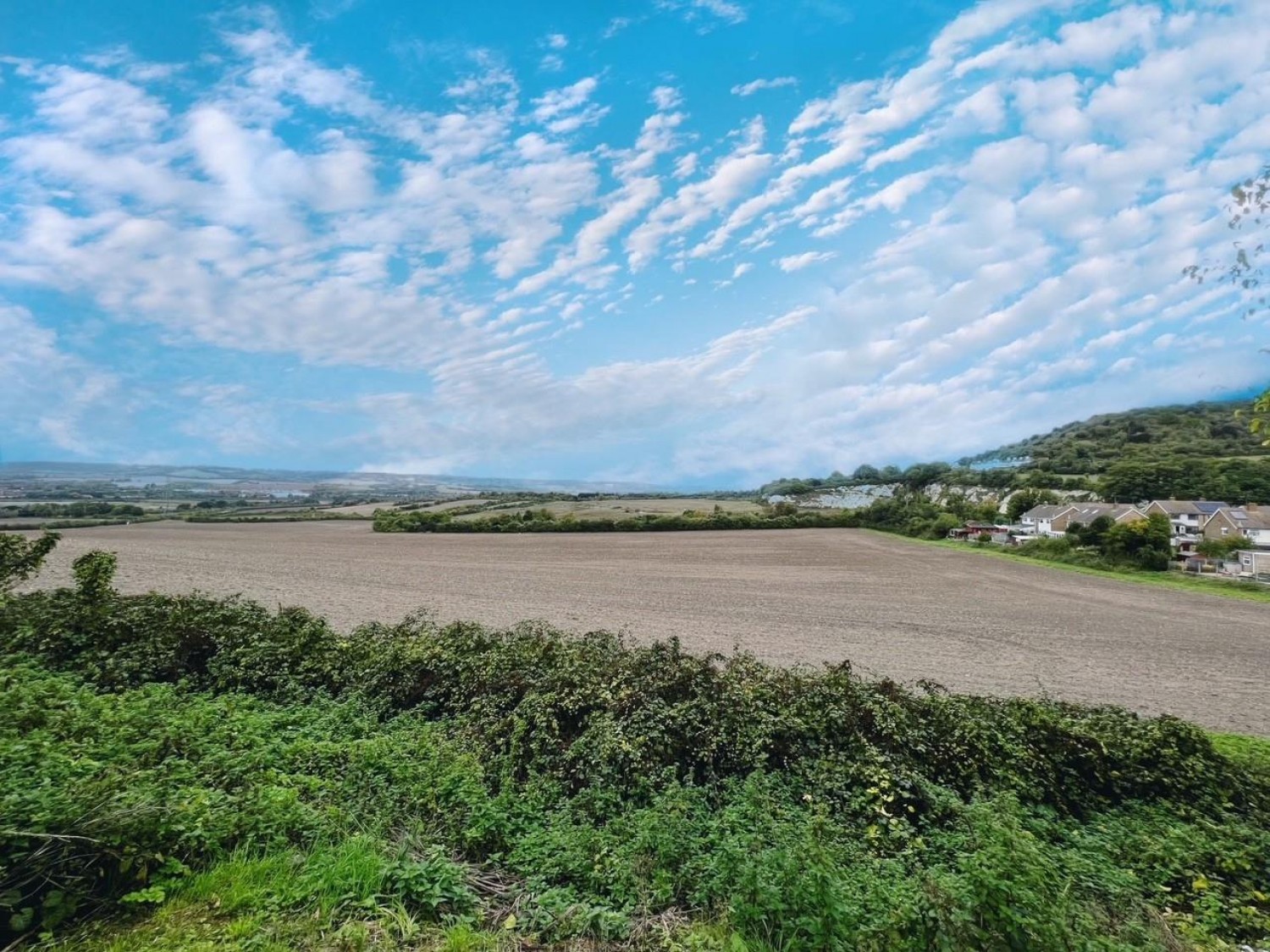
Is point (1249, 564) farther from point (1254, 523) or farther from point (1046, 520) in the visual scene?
point (1046, 520)

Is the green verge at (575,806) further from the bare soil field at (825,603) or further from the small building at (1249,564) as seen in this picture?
the small building at (1249,564)

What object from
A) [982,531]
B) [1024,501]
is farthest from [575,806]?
[1024,501]

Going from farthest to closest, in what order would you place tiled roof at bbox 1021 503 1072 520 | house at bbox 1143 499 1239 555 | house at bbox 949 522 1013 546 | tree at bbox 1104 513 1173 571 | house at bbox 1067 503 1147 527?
tiled roof at bbox 1021 503 1072 520 → house at bbox 949 522 1013 546 → house at bbox 1067 503 1147 527 → house at bbox 1143 499 1239 555 → tree at bbox 1104 513 1173 571

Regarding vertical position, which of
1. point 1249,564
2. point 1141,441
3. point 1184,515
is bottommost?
point 1249,564

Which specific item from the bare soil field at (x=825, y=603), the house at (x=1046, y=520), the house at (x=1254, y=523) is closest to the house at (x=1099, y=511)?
the house at (x=1046, y=520)

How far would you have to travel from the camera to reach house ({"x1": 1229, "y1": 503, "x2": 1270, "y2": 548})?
50156mm

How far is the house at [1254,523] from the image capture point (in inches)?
1975

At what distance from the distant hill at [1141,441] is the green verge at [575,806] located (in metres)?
92.5

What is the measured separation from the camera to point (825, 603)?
2316 cm

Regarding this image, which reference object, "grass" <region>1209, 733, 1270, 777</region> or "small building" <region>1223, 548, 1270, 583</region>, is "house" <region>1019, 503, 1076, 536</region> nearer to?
"small building" <region>1223, 548, 1270, 583</region>

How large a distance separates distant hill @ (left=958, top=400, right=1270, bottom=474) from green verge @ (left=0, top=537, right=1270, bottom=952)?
303ft

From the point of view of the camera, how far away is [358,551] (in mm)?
41688

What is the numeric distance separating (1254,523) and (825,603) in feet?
194

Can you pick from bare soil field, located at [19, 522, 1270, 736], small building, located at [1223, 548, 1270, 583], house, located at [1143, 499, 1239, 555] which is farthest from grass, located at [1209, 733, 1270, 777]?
house, located at [1143, 499, 1239, 555]
